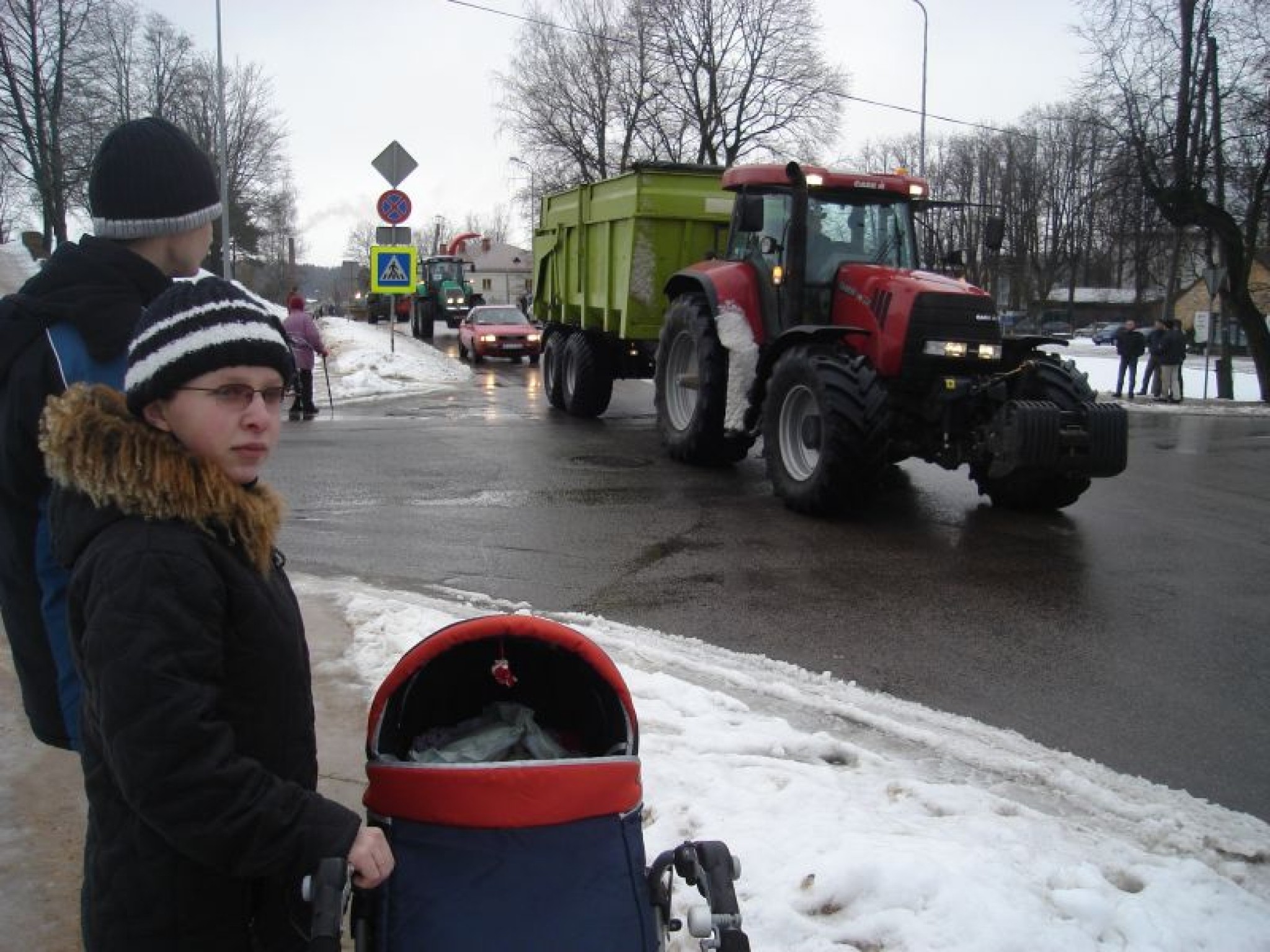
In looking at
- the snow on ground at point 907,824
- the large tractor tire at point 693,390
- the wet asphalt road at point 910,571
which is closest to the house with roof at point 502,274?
the large tractor tire at point 693,390

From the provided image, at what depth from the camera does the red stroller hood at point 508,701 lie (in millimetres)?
1987

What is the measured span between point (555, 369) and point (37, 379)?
14.4 meters

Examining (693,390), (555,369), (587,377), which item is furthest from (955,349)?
(555,369)

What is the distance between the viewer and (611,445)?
41.6ft

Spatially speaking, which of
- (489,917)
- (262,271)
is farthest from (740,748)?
(262,271)

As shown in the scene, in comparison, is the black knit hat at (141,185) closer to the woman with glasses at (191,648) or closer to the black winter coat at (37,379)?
the black winter coat at (37,379)

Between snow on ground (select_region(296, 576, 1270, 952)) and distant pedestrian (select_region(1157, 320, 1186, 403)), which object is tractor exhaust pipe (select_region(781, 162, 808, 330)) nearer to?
snow on ground (select_region(296, 576, 1270, 952))

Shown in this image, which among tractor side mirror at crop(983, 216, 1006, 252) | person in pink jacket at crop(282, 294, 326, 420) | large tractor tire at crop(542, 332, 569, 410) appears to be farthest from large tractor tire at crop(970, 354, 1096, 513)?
person in pink jacket at crop(282, 294, 326, 420)

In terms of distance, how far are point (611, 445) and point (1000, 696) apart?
812 cm

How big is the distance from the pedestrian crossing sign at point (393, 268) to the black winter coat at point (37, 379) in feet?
56.1

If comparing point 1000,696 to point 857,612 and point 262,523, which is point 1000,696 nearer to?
point 857,612

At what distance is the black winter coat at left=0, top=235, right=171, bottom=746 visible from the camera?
7.25 ft

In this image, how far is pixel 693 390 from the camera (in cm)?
1105

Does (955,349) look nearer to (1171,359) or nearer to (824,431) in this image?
(824,431)
